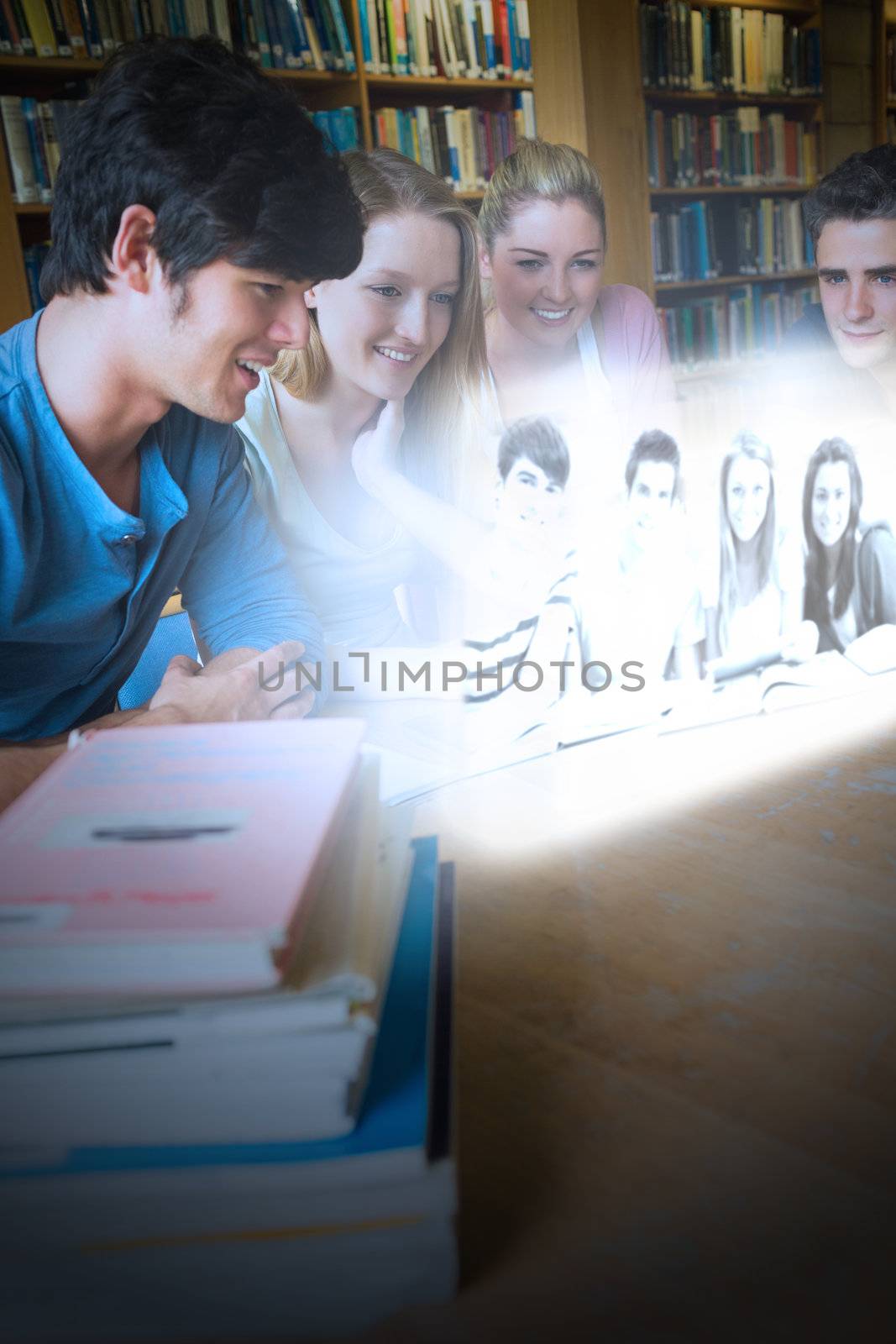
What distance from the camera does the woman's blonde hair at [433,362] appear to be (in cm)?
126

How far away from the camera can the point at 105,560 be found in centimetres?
115

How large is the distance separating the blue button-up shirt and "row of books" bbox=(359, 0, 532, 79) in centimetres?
107

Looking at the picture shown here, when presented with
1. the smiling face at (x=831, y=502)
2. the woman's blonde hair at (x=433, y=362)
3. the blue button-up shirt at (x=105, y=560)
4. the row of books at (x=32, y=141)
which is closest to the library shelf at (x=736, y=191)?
the woman's blonde hair at (x=433, y=362)

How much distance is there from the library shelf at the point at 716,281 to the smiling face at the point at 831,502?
0.97 meters

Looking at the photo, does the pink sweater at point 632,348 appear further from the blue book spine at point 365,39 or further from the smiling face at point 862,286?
the blue book spine at point 365,39

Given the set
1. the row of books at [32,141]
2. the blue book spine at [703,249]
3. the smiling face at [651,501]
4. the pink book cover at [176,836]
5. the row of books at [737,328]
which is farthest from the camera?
the blue book spine at [703,249]

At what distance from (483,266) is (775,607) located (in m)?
0.63

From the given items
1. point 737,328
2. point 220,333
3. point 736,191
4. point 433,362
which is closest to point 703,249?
point 736,191

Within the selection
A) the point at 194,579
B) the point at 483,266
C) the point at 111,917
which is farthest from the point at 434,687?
the point at 111,917

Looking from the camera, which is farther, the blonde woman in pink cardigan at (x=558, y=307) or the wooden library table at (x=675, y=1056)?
the blonde woman in pink cardigan at (x=558, y=307)

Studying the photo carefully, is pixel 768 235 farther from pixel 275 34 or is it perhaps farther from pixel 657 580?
pixel 657 580

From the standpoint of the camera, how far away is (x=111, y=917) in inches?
16.1

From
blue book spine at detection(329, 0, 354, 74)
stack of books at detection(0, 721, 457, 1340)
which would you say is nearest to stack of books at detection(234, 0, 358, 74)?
blue book spine at detection(329, 0, 354, 74)

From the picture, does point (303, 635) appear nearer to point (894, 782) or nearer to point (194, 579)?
point (194, 579)
